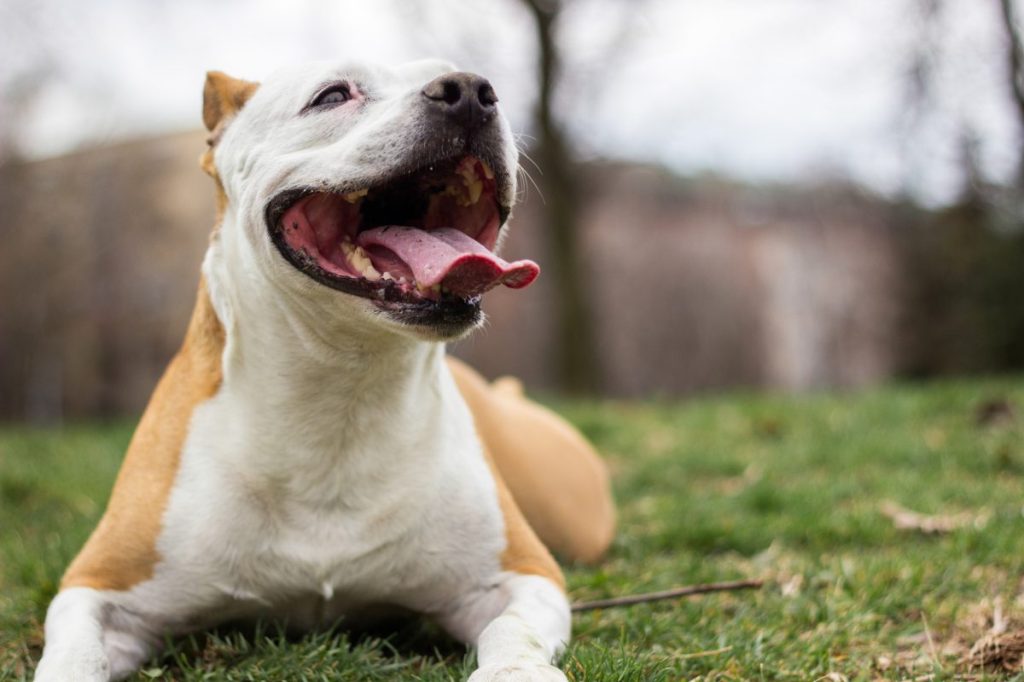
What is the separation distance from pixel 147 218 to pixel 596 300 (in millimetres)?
5641

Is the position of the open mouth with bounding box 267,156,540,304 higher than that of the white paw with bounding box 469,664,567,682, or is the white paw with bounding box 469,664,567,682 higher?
the open mouth with bounding box 267,156,540,304

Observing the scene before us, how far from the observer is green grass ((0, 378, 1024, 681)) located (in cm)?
233

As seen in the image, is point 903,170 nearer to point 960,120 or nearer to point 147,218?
point 960,120

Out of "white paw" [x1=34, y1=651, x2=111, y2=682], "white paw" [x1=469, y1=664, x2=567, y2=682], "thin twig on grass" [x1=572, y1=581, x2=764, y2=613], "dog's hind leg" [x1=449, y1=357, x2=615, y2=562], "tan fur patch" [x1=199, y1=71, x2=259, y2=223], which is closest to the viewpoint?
"white paw" [x1=469, y1=664, x2=567, y2=682]

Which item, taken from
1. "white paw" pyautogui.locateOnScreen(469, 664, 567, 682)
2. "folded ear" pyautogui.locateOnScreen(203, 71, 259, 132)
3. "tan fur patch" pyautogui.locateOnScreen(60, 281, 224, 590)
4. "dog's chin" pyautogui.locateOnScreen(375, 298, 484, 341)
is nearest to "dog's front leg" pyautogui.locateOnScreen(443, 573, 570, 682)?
"white paw" pyautogui.locateOnScreen(469, 664, 567, 682)

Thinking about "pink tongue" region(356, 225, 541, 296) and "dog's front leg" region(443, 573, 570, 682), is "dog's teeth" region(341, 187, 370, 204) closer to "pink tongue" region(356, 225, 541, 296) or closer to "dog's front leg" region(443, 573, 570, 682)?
"pink tongue" region(356, 225, 541, 296)

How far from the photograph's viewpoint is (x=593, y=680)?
209 cm

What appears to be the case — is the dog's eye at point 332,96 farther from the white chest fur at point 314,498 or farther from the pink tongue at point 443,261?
the white chest fur at point 314,498

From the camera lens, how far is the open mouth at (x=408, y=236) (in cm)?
216

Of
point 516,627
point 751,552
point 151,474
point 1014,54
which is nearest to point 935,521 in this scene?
point 751,552

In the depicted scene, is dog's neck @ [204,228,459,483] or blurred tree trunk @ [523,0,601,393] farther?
blurred tree trunk @ [523,0,601,393]

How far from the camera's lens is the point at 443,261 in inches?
86.0

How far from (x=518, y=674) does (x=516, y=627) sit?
0.28 meters

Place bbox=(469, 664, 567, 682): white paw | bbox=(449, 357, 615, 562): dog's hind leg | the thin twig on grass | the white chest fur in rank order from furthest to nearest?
bbox=(449, 357, 615, 562): dog's hind leg → the thin twig on grass → the white chest fur → bbox=(469, 664, 567, 682): white paw
